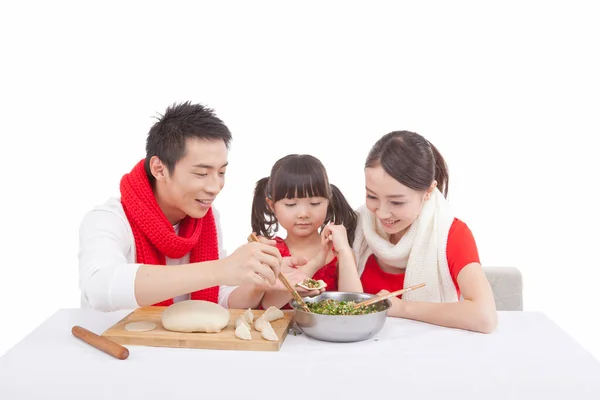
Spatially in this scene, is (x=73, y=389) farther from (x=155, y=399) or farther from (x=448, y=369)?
(x=448, y=369)

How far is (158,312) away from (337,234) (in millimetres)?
782

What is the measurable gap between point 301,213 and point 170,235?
580 mm

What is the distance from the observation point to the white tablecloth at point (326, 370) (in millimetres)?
1810

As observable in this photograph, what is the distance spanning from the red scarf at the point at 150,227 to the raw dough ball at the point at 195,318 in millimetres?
484

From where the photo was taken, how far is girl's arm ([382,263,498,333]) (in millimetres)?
2232

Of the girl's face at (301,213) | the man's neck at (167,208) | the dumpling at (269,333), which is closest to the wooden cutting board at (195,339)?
the dumpling at (269,333)

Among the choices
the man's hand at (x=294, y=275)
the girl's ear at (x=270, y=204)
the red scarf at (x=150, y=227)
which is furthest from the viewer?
the girl's ear at (x=270, y=204)

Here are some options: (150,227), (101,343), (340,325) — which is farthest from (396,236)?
(101,343)

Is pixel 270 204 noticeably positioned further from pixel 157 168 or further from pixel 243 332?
pixel 243 332

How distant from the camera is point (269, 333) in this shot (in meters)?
2.09

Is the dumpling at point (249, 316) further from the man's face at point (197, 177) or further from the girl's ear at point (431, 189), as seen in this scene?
the girl's ear at point (431, 189)

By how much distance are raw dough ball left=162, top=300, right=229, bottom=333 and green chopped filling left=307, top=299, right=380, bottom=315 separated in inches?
12.3

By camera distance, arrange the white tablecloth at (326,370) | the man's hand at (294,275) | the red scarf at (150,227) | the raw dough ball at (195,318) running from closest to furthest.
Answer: the white tablecloth at (326,370)
the raw dough ball at (195,318)
the man's hand at (294,275)
the red scarf at (150,227)

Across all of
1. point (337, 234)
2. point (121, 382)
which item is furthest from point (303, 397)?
point (337, 234)
